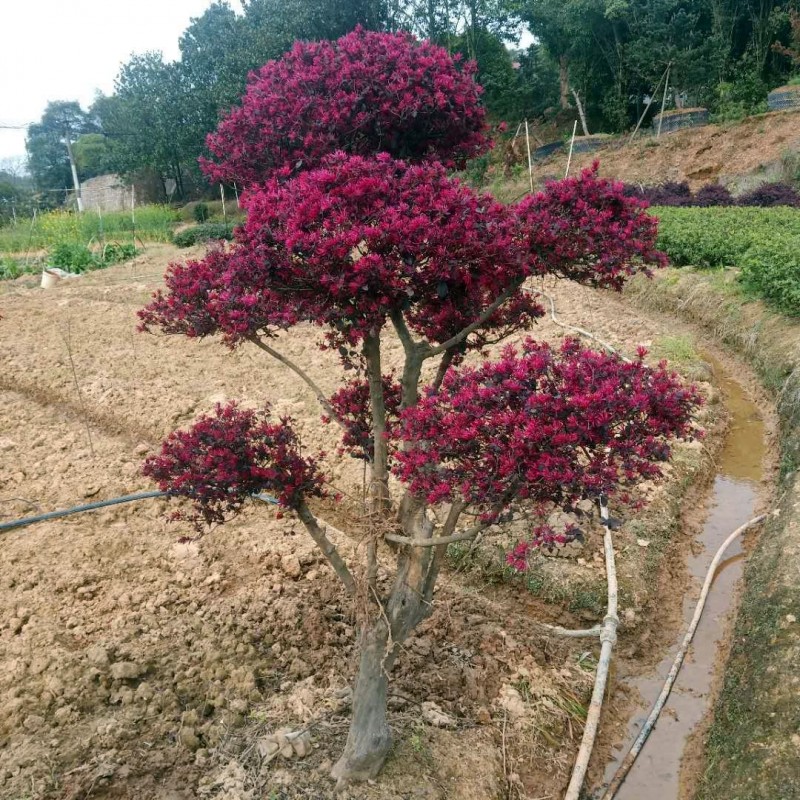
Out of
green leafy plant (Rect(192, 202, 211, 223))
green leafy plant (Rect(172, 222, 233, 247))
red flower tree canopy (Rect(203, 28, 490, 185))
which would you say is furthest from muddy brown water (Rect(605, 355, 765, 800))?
green leafy plant (Rect(192, 202, 211, 223))

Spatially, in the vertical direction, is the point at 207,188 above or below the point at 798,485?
above

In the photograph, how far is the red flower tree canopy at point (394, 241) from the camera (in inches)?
88.5

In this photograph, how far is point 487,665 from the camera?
3.78 meters

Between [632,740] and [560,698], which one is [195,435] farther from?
[632,740]

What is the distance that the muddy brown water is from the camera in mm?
3500

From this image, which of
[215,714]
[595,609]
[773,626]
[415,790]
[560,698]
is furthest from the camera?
[595,609]

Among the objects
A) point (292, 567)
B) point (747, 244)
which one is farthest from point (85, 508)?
point (747, 244)

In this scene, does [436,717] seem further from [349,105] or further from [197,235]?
[197,235]

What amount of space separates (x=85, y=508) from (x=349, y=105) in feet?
12.4

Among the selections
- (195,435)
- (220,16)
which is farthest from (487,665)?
(220,16)

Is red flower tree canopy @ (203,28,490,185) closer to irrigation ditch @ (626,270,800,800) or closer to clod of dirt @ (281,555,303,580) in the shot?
clod of dirt @ (281,555,303,580)

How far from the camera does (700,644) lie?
441cm

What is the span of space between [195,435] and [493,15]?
30.7 m

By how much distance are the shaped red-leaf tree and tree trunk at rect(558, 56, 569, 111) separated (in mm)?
29546
